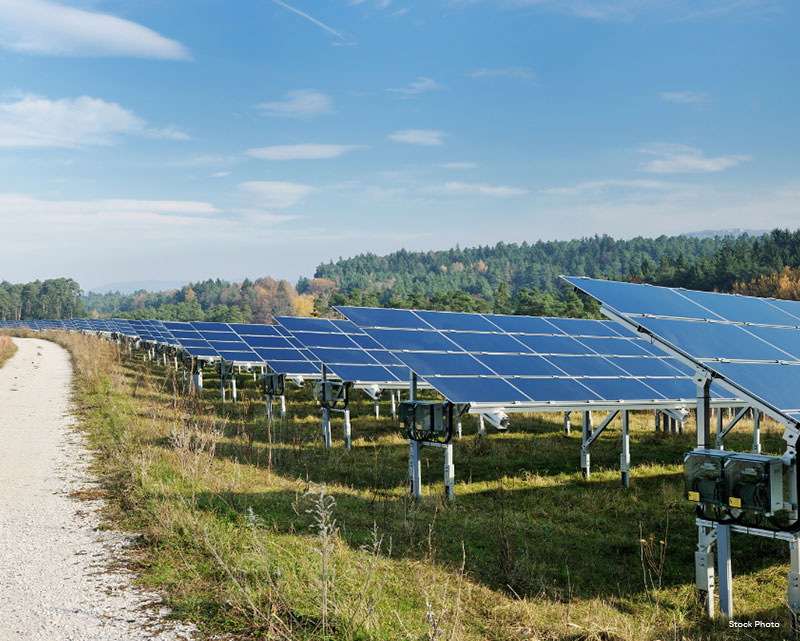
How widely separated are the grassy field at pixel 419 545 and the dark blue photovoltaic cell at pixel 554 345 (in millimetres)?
2905

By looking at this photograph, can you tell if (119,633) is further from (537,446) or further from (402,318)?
(537,446)

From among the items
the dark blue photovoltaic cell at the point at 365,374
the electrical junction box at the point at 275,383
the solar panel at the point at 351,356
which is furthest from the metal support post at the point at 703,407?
the electrical junction box at the point at 275,383

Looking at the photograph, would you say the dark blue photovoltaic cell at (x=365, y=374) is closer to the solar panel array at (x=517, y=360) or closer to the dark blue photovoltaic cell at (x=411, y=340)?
the solar panel array at (x=517, y=360)

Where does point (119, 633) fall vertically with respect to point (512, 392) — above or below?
below

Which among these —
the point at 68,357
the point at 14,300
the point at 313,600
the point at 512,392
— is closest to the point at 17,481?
the point at 313,600

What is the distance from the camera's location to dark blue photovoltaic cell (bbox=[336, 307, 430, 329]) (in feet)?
49.5

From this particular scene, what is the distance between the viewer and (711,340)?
9172 mm

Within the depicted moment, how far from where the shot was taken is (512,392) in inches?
521

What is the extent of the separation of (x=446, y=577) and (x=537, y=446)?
11410 mm

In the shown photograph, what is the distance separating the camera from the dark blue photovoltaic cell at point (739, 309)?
1125 centimetres

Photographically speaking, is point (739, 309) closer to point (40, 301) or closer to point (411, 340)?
point (411, 340)

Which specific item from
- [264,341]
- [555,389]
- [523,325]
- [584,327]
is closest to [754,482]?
[555,389]

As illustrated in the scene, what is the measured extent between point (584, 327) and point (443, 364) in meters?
8.50

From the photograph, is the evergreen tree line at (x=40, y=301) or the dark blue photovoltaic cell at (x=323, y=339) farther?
the evergreen tree line at (x=40, y=301)
